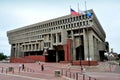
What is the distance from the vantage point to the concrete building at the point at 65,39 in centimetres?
7619

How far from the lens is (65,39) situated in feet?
265

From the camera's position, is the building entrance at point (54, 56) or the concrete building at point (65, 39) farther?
the building entrance at point (54, 56)

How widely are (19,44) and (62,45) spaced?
139 ft

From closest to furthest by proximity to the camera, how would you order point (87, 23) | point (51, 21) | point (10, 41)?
point (87, 23) → point (51, 21) → point (10, 41)

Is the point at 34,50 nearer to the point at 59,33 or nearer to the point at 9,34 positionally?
the point at 59,33

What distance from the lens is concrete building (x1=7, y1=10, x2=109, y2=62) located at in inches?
3000

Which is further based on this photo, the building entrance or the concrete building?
the building entrance

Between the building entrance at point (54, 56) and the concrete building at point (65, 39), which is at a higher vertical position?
the concrete building at point (65, 39)

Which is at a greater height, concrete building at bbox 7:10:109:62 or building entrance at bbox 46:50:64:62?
concrete building at bbox 7:10:109:62

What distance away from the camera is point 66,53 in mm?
76625

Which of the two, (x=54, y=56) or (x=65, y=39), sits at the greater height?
(x=65, y=39)

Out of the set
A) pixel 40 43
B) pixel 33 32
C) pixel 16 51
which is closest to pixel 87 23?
pixel 40 43

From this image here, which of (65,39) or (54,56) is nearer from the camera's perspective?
(65,39)

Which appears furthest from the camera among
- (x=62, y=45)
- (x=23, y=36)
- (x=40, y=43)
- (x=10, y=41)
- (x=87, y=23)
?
(x=10, y=41)
